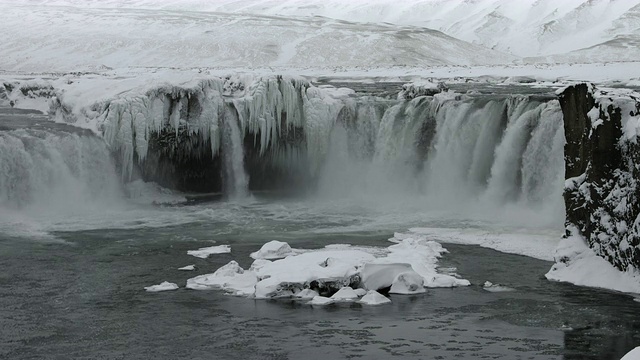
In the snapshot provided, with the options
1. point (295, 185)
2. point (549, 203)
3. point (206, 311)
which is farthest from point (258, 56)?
point (206, 311)


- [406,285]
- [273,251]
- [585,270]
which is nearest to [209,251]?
[273,251]

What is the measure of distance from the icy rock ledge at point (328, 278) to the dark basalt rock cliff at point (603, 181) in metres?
2.95

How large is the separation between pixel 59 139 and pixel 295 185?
27.3 feet

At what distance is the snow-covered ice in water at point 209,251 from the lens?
21.0 m

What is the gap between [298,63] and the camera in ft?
366

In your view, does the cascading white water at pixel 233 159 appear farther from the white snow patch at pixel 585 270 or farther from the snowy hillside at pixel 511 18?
the snowy hillside at pixel 511 18

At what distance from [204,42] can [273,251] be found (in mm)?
103524

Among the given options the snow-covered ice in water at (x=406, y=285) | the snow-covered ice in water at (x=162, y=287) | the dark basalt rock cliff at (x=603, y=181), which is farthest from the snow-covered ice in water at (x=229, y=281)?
the dark basalt rock cliff at (x=603, y=181)

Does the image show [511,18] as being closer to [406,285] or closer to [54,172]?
[54,172]

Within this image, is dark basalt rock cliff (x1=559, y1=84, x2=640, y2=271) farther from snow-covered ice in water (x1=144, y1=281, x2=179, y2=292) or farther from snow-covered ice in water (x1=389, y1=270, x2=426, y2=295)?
snow-covered ice in water (x1=144, y1=281, x2=179, y2=292)

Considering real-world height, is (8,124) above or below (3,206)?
above

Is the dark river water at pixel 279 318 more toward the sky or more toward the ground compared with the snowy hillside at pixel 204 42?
more toward the ground

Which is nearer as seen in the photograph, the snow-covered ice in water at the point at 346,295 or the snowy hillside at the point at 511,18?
the snow-covered ice in water at the point at 346,295

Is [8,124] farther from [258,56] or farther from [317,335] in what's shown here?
[258,56]
